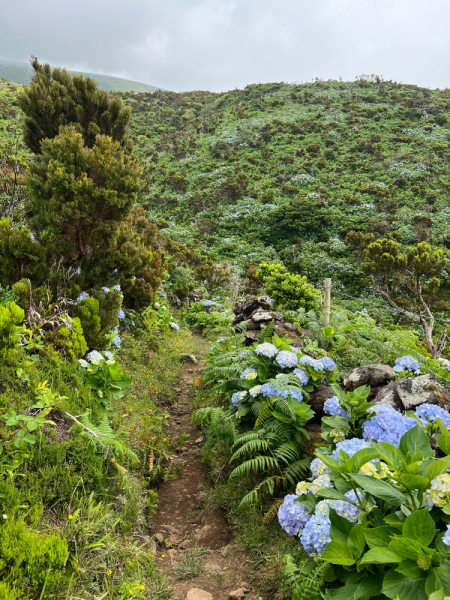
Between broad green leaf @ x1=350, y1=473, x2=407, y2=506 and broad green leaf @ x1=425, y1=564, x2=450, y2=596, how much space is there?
228mm

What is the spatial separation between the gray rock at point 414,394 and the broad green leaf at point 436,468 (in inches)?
49.3

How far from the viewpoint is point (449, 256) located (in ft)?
62.8

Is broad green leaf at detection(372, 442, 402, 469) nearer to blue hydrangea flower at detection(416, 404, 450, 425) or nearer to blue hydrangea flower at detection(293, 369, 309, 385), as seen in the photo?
blue hydrangea flower at detection(416, 404, 450, 425)

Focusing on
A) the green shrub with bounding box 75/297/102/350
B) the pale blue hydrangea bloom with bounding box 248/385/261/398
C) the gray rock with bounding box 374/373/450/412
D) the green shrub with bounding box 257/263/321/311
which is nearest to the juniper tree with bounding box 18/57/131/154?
the green shrub with bounding box 75/297/102/350

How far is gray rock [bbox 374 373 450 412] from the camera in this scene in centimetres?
244

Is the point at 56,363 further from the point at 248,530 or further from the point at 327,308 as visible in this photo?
the point at 327,308

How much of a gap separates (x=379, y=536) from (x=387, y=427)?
66 centimetres

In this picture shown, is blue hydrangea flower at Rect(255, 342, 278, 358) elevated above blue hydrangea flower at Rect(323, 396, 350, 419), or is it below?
below

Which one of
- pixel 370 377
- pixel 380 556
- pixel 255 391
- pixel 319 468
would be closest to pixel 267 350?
pixel 255 391

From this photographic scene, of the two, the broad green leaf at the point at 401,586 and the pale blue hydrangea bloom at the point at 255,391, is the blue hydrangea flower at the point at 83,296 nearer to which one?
the pale blue hydrangea bloom at the point at 255,391

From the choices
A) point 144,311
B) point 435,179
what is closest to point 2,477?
point 144,311

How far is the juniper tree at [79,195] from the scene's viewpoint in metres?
4.39

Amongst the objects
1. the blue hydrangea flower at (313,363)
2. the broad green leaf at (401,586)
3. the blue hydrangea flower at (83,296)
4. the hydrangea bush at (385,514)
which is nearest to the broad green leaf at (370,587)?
the hydrangea bush at (385,514)

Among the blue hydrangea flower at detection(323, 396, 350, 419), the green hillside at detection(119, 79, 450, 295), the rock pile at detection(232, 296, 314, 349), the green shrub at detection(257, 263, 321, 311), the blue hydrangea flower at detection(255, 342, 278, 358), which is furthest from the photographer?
the green hillside at detection(119, 79, 450, 295)
